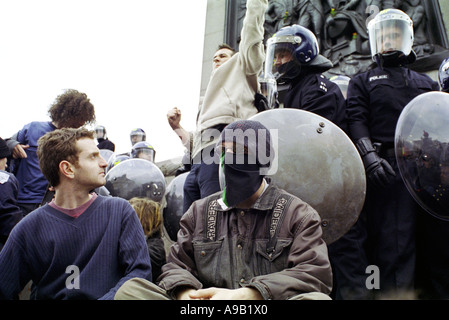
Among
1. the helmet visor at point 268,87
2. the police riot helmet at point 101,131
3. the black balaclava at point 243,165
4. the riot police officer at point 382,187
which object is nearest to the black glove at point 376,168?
the riot police officer at point 382,187

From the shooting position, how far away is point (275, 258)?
2.58 meters

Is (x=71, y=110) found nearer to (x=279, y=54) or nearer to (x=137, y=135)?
(x=279, y=54)

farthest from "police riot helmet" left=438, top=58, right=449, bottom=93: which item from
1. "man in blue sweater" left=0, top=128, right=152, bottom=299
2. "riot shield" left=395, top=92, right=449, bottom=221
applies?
"man in blue sweater" left=0, top=128, right=152, bottom=299

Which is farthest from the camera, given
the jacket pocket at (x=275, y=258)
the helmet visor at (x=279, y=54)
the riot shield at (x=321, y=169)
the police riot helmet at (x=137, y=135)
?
the police riot helmet at (x=137, y=135)

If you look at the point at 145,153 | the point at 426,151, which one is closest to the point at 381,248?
the point at 426,151

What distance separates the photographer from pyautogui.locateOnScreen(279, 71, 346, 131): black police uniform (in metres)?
4.01

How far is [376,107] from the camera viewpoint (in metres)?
4.11

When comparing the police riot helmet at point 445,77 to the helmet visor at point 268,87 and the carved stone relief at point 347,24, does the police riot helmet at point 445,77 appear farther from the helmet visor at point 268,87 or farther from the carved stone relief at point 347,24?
the carved stone relief at point 347,24

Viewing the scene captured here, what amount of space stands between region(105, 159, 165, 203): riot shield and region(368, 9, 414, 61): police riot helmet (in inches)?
113

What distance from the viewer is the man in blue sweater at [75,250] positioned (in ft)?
9.31

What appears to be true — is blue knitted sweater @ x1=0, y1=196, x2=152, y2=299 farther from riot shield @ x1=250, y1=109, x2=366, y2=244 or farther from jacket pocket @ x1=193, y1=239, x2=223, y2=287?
riot shield @ x1=250, y1=109, x2=366, y2=244
